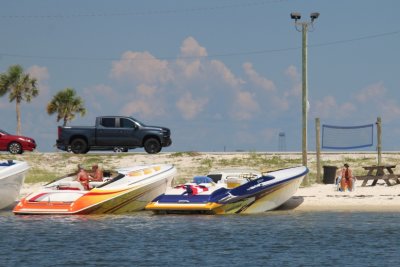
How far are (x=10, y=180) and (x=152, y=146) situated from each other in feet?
58.8

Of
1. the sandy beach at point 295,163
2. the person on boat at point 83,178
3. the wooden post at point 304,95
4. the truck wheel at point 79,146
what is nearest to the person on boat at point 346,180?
the sandy beach at point 295,163

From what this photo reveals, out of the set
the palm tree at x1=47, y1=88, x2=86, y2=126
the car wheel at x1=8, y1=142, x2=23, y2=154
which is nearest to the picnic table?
the car wheel at x1=8, y1=142, x2=23, y2=154

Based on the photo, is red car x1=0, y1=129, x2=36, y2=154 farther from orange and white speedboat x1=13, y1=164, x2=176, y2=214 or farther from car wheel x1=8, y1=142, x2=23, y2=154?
orange and white speedboat x1=13, y1=164, x2=176, y2=214

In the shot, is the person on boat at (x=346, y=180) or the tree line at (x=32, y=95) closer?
the person on boat at (x=346, y=180)

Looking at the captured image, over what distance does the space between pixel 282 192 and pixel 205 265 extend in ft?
37.8

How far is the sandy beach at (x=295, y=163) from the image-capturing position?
3616cm

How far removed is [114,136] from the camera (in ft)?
172

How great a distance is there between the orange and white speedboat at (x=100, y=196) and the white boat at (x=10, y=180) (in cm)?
146

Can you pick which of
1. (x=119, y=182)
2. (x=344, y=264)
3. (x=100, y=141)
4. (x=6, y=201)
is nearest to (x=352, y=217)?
(x=119, y=182)

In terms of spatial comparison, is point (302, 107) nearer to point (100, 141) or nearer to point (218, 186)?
point (218, 186)

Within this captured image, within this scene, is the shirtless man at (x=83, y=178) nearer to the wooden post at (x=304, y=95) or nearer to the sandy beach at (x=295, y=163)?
the sandy beach at (x=295, y=163)

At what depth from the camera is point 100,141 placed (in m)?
52.5

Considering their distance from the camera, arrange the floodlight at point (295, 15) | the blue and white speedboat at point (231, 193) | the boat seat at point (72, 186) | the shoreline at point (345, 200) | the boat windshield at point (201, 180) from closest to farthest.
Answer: the blue and white speedboat at point (231, 193) < the boat windshield at point (201, 180) < the boat seat at point (72, 186) < the shoreline at point (345, 200) < the floodlight at point (295, 15)

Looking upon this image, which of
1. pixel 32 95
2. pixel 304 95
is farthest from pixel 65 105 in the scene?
pixel 304 95
